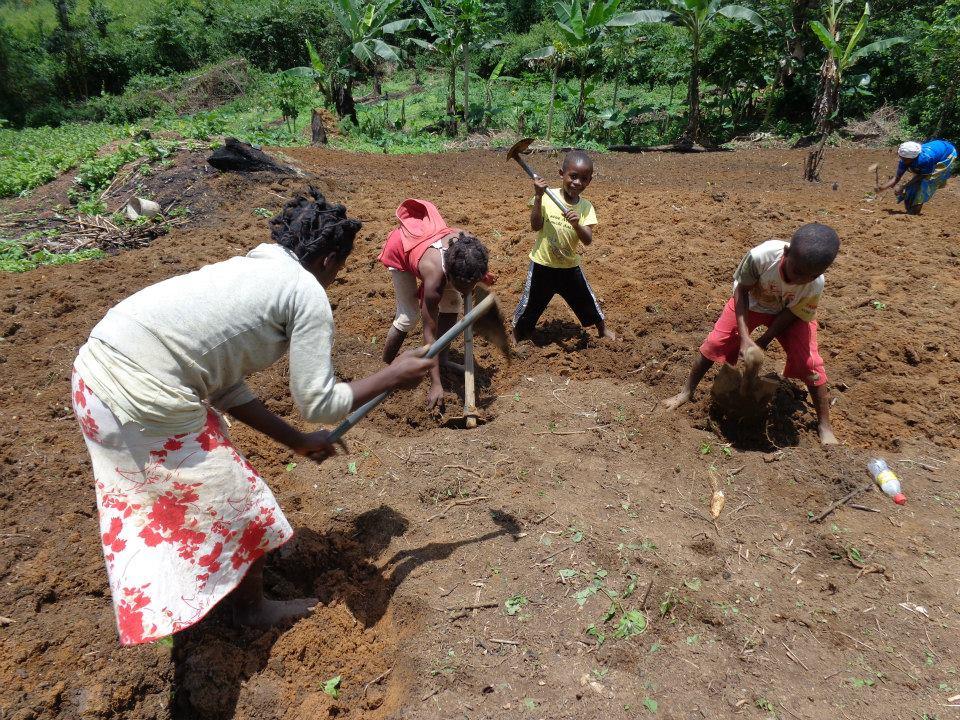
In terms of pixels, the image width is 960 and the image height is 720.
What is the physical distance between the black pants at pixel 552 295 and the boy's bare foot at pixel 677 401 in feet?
3.07

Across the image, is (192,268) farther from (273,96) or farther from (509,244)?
(273,96)

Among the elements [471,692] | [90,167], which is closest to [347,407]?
[471,692]

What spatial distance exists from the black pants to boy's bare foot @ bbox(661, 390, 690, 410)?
94 cm

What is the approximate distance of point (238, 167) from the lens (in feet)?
24.8

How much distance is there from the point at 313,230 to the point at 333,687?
1.68 m

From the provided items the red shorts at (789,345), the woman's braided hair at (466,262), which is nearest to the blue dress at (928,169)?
the red shorts at (789,345)

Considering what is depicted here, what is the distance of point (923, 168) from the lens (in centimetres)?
729

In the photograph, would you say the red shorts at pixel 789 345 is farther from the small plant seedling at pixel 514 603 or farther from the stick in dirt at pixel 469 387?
the small plant seedling at pixel 514 603

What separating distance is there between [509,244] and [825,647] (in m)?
4.61

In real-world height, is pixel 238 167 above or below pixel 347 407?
below

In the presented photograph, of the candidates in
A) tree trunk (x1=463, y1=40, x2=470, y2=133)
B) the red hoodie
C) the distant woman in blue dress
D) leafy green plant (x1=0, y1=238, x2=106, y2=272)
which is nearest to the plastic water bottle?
the red hoodie

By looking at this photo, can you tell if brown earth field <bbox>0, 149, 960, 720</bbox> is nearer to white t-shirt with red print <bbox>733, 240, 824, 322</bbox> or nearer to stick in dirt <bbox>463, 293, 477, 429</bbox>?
stick in dirt <bbox>463, 293, 477, 429</bbox>

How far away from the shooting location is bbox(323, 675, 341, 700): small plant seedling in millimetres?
2393

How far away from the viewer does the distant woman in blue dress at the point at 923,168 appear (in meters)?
7.29
